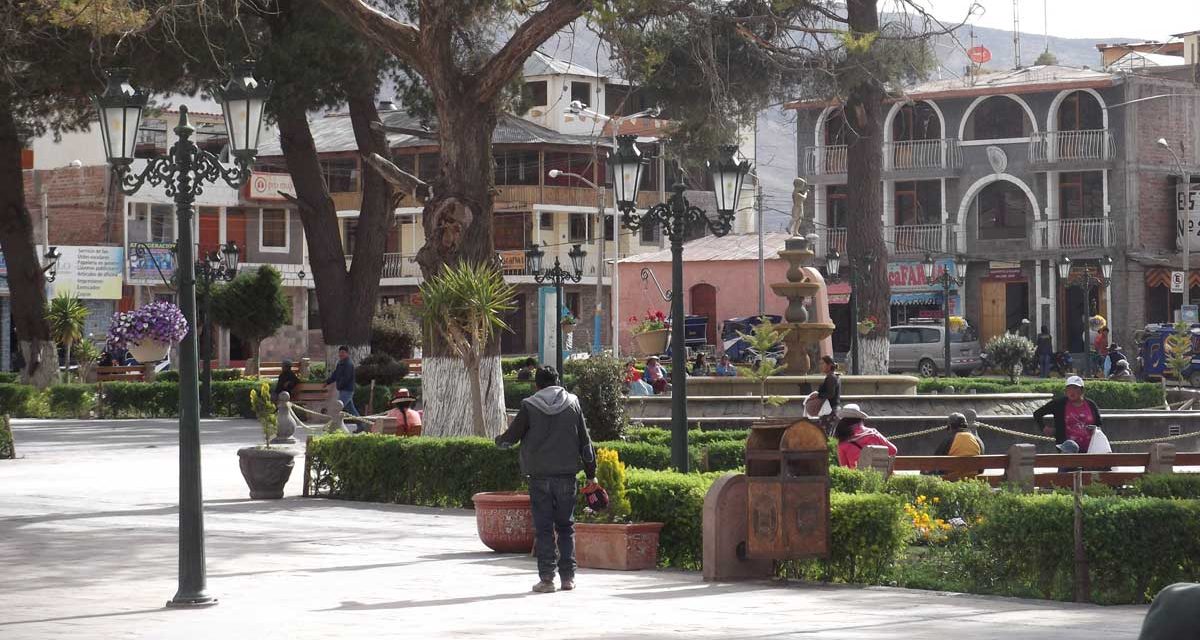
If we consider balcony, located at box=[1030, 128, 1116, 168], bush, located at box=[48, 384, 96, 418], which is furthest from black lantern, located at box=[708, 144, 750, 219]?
balcony, located at box=[1030, 128, 1116, 168]

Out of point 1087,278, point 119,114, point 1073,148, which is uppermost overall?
point 1073,148

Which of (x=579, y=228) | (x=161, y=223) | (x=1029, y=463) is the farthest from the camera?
(x=579, y=228)

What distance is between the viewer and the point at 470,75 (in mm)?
18484

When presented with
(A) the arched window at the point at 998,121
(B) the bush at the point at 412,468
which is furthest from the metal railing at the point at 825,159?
(B) the bush at the point at 412,468

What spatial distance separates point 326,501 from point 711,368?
21076 millimetres

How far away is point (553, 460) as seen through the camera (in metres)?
10.8

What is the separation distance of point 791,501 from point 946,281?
33.8 meters

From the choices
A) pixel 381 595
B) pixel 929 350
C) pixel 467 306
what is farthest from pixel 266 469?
pixel 929 350

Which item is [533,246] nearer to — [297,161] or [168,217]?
[297,161]

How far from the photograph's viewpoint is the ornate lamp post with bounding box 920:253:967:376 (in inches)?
1599

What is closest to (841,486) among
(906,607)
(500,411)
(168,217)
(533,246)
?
(906,607)

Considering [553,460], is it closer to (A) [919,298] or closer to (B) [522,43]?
(B) [522,43]

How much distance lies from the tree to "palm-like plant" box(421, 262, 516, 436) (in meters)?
27.2

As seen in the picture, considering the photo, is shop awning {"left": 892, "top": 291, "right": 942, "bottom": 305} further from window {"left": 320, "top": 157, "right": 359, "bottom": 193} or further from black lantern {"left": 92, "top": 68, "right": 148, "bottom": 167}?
black lantern {"left": 92, "top": 68, "right": 148, "bottom": 167}
